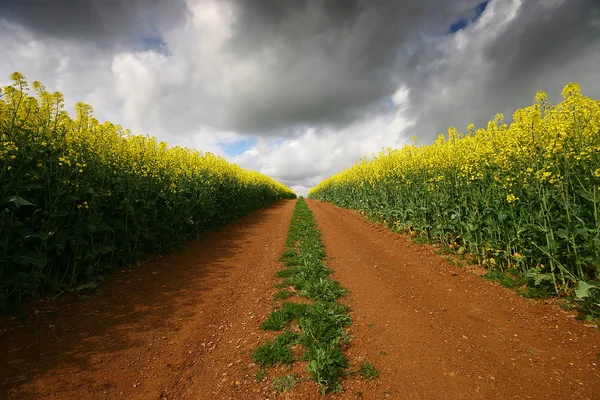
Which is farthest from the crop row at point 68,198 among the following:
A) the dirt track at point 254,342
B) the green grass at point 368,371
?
the green grass at point 368,371

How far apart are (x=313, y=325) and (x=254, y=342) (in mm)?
1020

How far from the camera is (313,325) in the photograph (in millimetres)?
4367

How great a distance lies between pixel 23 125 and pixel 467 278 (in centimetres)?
1077

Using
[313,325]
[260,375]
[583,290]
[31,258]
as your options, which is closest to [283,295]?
[313,325]

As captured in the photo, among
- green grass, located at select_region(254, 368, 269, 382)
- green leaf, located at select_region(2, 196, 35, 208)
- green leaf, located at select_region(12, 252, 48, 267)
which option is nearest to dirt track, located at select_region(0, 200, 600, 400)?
green grass, located at select_region(254, 368, 269, 382)

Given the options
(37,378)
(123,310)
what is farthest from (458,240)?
(37,378)

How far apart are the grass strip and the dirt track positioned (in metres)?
0.19

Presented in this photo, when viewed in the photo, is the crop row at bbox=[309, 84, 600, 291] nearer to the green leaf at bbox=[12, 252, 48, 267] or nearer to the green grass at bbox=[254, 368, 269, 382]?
the green grass at bbox=[254, 368, 269, 382]

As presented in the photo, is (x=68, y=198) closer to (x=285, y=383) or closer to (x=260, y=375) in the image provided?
(x=260, y=375)

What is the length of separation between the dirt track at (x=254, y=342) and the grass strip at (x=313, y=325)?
7.3 inches

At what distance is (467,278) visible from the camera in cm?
680

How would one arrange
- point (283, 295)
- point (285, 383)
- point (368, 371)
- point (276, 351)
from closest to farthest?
point (285, 383)
point (368, 371)
point (276, 351)
point (283, 295)

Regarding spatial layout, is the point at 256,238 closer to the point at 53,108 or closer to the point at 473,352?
the point at 53,108

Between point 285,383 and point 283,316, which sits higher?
point 283,316
